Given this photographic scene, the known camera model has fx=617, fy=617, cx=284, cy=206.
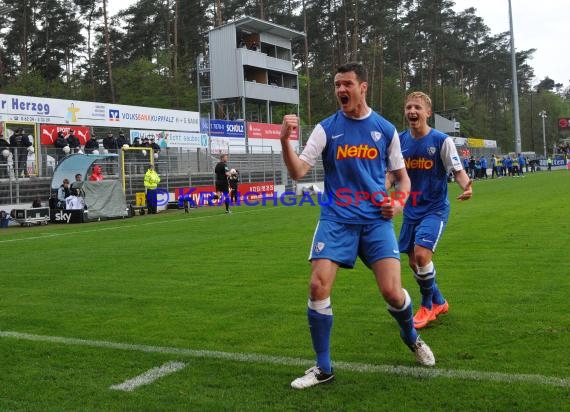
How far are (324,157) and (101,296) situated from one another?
4.16m

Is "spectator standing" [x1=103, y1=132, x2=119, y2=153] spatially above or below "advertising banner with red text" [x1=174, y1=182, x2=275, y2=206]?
above

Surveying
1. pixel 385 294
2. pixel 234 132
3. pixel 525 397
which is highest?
pixel 234 132

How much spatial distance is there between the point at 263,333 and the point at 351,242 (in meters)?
1.65

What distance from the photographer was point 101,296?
290 inches

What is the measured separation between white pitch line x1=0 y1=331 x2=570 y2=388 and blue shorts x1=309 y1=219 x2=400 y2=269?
790mm

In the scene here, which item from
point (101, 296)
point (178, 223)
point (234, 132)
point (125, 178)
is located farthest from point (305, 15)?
point (101, 296)

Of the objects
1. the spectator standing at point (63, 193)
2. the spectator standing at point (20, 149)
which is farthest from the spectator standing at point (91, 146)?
the spectator standing at point (63, 193)

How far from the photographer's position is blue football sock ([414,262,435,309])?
5703 mm

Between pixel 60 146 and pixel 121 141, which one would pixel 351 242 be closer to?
pixel 60 146

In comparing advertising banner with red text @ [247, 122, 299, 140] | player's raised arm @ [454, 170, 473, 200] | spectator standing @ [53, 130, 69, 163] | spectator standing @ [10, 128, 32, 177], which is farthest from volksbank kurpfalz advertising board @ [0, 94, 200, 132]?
player's raised arm @ [454, 170, 473, 200]

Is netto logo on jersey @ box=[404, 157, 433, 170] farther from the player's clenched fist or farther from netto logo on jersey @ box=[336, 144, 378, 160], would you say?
the player's clenched fist

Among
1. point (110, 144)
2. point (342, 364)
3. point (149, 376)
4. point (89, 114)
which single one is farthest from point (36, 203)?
point (342, 364)

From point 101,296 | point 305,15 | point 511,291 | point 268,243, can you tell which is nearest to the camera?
point 511,291

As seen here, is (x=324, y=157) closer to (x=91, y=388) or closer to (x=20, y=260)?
(x=91, y=388)
